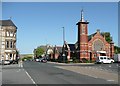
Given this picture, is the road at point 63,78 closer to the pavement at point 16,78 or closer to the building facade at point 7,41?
the pavement at point 16,78

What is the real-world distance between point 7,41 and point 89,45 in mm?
28000

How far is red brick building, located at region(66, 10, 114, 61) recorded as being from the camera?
9350cm

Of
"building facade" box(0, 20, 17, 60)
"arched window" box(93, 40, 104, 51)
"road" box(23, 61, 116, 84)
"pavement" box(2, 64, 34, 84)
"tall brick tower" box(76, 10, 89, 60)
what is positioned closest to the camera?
"road" box(23, 61, 116, 84)

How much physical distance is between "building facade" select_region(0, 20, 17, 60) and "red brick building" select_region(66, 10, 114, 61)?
19.4 m

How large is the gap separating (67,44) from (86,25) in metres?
17.8

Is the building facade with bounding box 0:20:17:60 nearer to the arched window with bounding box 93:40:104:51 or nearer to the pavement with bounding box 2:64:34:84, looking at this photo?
the arched window with bounding box 93:40:104:51

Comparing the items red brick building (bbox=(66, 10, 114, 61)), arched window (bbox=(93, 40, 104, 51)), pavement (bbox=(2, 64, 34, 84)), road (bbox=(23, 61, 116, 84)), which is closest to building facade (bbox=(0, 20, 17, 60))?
red brick building (bbox=(66, 10, 114, 61))

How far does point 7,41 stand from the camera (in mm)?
102875

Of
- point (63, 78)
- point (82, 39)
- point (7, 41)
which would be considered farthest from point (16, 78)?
point (7, 41)

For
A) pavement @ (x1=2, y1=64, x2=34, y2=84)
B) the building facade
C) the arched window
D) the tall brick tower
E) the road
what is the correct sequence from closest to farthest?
the road, pavement @ (x1=2, y1=64, x2=34, y2=84), the tall brick tower, the arched window, the building facade

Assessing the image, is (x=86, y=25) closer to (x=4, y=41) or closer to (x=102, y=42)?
(x=102, y=42)

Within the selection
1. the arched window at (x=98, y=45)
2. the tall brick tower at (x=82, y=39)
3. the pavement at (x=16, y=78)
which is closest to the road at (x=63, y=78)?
the pavement at (x=16, y=78)

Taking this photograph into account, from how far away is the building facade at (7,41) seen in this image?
101000 millimetres

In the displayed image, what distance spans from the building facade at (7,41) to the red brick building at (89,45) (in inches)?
763
